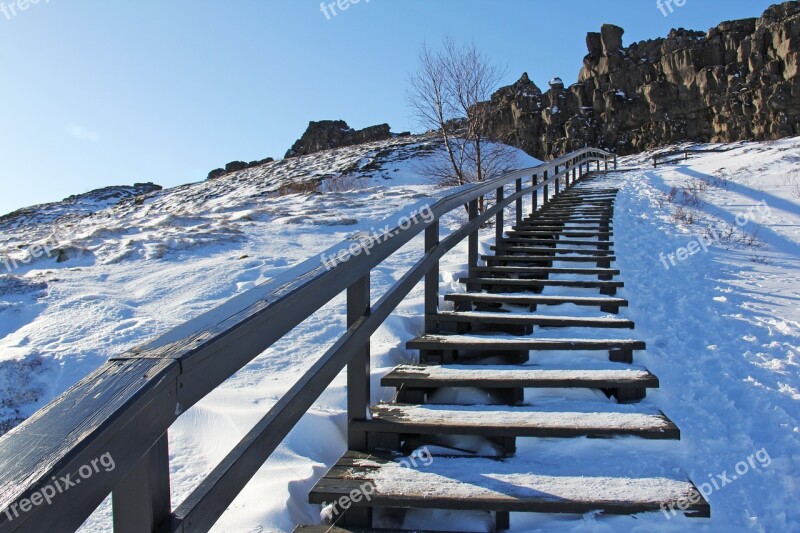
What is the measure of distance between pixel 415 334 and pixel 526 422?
2114 mm

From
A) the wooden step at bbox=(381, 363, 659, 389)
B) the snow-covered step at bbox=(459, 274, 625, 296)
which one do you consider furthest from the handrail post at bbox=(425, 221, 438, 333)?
the snow-covered step at bbox=(459, 274, 625, 296)

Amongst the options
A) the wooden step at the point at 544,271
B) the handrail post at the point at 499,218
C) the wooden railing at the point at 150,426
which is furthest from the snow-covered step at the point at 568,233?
the wooden railing at the point at 150,426

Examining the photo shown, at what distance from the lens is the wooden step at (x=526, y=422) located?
2914 mm

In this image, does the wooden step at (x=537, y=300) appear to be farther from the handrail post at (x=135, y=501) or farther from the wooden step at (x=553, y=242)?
the handrail post at (x=135, y=501)

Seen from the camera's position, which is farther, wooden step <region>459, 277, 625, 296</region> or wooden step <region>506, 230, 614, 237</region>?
wooden step <region>506, 230, 614, 237</region>

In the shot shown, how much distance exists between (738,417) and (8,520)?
349cm

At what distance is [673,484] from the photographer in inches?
98.3

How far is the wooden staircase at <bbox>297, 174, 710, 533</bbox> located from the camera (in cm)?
244

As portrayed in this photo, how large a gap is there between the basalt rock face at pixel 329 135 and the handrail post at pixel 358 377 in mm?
79855

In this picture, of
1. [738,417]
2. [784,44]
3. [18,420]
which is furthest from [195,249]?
[784,44]

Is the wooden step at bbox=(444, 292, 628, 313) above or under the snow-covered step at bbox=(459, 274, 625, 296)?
under

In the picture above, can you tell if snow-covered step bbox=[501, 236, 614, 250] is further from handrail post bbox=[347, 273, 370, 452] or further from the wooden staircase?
handrail post bbox=[347, 273, 370, 452]

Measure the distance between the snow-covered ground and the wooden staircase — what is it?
0.10 meters

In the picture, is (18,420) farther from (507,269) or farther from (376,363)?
(507,269)
